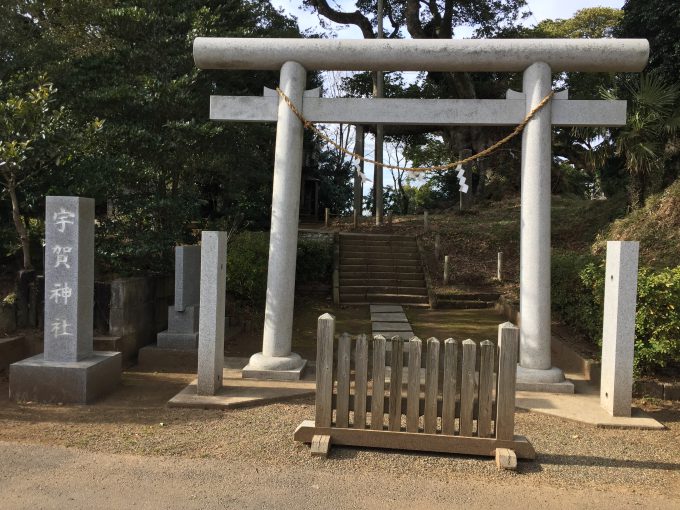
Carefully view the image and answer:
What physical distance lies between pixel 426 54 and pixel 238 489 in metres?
5.48

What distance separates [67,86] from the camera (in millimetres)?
9945

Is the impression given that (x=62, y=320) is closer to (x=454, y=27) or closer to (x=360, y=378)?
(x=360, y=378)

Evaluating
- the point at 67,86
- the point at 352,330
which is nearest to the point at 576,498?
the point at 352,330

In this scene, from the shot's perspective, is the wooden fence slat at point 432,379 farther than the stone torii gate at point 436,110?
No

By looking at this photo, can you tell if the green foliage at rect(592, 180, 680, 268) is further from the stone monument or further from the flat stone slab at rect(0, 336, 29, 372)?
the flat stone slab at rect(0, 336, 29, 372)

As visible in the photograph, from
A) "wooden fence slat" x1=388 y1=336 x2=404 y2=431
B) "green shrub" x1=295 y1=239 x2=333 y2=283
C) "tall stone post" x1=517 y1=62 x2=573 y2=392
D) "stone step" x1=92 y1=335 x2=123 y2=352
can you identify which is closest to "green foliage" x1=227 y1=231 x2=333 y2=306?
"green shrub" x1=295 y1=239 x2=333 y2=283

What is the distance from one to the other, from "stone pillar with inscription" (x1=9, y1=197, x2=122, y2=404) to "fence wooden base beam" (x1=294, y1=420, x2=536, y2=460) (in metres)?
2.92

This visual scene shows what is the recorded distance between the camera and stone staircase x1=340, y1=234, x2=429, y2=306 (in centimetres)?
1421

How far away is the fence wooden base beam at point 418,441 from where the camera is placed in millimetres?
4645

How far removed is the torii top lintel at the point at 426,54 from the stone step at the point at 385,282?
26.9 ft

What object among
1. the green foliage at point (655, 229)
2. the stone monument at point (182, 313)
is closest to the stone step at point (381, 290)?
the green foliage at point (655, 229)

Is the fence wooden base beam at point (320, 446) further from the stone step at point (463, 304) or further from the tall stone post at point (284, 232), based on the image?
the stone step at point (463, 304)

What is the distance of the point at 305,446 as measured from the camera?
4.88 m

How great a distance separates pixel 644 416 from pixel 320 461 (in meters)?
3.61
